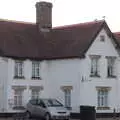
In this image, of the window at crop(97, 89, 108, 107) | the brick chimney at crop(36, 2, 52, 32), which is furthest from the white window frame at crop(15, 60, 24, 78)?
the window at crop(97, 89, 108, 107)

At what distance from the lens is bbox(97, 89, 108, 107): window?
57281 millimetres

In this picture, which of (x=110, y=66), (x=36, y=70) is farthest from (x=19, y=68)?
(x=110, y=66)

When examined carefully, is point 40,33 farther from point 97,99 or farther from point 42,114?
point 42,114

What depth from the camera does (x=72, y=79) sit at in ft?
184

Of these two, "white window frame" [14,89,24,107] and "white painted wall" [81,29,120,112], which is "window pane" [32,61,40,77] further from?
"white painted wall" [81,29,120,112]

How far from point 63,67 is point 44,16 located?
8.20m

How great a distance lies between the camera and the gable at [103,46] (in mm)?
56759

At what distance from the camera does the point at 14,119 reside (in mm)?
49281

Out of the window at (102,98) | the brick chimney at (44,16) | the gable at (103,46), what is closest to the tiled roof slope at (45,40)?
the brick chimney at (44,16)

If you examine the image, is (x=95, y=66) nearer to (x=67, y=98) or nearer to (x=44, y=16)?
(x=67, y=98)

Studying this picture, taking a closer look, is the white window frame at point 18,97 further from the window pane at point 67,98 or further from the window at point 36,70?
the window pane at point 67,98

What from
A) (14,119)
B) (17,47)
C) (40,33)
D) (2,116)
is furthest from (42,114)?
(40,33)

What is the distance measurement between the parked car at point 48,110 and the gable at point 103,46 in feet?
28.8

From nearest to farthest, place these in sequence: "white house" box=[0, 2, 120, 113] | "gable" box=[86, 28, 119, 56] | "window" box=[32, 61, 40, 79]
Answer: "white house" box=[0, 2, 120, 113]
"gable" box=[86, 28, 119, 56]
"window" box=[32, 61, 40, 79]
